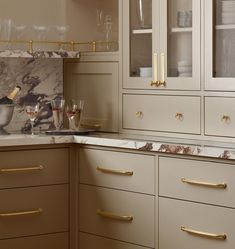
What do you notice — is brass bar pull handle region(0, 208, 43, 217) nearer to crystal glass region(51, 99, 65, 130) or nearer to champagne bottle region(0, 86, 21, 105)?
crystal glass region(51, 99, 65, 130)

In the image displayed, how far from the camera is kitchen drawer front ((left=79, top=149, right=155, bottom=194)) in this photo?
11.6 feet

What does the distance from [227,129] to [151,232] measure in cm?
61

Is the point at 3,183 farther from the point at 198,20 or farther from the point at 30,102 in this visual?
the point at 198,20

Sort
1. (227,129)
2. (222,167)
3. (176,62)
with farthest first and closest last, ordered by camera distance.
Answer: (176,62)
(227,129)
(222,167)

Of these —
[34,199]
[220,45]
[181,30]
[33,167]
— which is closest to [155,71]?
[181,30]

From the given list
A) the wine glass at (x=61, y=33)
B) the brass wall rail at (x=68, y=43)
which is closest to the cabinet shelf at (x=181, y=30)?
the brass wall rail at (x=68, y=43)

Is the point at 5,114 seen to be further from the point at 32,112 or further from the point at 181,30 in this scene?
the point at 181,30

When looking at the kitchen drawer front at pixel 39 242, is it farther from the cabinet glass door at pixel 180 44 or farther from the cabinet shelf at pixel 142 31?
the cabinet shelf at pixel 142 31

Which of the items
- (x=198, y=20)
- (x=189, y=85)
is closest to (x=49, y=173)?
(x=189, y=85)

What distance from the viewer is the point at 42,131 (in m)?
4.20

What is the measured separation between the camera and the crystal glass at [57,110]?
13.3ft

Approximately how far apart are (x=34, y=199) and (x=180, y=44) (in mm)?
1082

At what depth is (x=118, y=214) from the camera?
12.1 ft

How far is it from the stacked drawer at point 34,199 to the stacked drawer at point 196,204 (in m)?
0.63
